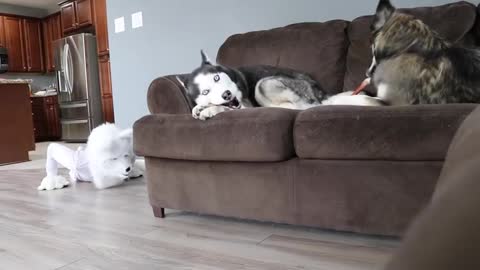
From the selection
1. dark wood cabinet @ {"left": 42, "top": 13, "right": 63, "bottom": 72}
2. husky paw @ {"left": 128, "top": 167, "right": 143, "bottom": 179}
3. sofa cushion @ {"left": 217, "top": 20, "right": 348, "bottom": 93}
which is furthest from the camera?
dark wood cabinet @ {"left": 42, "top": 13, "right": 63, "bottom": 72}

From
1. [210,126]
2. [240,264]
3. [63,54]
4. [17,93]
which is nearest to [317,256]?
[240,264]

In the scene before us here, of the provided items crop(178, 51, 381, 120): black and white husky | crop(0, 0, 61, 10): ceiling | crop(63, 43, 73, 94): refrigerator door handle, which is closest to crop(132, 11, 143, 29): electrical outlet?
crop(178, 51, 381, 120): black and white husky

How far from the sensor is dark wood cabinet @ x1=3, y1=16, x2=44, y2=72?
7003 millimetres

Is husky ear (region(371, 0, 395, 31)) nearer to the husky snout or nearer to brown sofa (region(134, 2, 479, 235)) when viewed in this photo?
brown sofa (region(134, 2, 479, 235))

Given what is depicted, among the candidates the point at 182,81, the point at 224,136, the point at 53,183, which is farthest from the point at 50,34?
the point at 224,136

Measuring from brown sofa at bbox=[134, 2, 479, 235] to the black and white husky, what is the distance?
11 cm

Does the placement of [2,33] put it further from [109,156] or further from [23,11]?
[109,156]

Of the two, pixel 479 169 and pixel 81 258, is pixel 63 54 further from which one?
pixel 479 169

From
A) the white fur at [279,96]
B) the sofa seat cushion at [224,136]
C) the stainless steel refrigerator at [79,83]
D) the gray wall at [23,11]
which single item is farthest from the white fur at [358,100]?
the gray wall at [23,11]

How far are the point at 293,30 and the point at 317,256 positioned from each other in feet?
4.46

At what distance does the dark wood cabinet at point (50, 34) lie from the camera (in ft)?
23.4

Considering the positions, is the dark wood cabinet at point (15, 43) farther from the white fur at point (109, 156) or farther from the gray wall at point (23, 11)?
the white fur at point (109, 156)

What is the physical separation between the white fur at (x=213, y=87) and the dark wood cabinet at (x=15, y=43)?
21.8 feet

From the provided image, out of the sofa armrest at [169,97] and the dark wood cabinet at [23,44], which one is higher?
the dark wood cabinet at [23,44]
